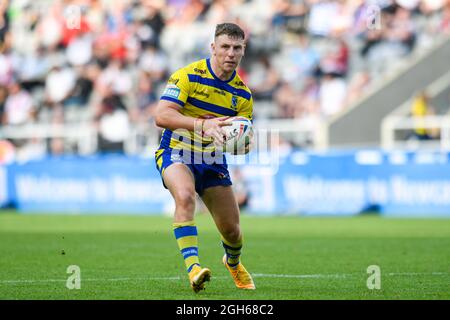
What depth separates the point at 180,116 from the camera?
8617 mm

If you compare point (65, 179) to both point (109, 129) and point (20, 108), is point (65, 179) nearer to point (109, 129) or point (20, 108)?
point (109, 129)

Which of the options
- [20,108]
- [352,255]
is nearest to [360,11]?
[20,108]

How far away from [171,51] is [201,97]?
60.2 feet

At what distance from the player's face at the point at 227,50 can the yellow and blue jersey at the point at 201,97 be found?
0.19 meters

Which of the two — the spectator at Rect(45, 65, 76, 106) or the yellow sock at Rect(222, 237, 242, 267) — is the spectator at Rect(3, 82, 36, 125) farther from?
the yellow sock at Rect(222, 237, 242, 267)

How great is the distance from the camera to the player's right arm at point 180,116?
8562mm

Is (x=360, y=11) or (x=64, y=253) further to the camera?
(x=360, y=11)

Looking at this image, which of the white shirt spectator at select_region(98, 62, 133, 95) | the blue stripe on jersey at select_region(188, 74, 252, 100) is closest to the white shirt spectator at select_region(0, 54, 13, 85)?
the white shirt spectator at select_region(98, 62, 133, 95)

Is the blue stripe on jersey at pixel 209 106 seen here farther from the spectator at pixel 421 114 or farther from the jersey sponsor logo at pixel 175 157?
the spectator at pixel 421 114

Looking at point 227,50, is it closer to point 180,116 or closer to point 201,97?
point 201,97

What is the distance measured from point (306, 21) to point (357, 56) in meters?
1.80

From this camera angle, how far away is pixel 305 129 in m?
22.6

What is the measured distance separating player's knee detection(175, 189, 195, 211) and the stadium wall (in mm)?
11727

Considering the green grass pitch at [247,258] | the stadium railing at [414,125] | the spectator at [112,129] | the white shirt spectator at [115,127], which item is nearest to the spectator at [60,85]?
the spectator at [112,129]
